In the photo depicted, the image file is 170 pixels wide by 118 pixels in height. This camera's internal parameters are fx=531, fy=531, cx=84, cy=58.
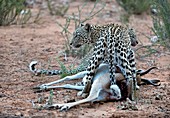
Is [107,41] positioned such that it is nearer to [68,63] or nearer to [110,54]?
[110,54]

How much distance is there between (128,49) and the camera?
281 inches

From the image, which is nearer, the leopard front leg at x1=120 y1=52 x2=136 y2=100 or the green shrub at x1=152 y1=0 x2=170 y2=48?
the leopard front leg at x1=120 y1=52 x2=136 y2=100

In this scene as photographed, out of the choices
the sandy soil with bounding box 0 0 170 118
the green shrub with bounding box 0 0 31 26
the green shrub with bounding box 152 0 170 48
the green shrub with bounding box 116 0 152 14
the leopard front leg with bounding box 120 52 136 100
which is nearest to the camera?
the sandy soil with bounding box 0 0 170 118

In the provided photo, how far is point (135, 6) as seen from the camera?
13.4 metres

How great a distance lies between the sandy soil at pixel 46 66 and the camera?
A: 631cm

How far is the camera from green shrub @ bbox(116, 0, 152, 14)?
43.7ft

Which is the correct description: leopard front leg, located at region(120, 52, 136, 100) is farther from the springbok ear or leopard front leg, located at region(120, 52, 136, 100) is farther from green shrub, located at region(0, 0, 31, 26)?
green shrub, located at region(0, 0, 31, 26)

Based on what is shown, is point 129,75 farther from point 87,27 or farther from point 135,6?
point 135,6

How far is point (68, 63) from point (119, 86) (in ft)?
7.75

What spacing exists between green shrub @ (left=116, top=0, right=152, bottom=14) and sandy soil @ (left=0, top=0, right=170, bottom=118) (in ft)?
0.54

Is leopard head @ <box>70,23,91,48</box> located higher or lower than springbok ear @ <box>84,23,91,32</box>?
lower

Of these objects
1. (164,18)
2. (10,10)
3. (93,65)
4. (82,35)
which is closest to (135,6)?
(10,10)

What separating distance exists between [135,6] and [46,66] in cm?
516

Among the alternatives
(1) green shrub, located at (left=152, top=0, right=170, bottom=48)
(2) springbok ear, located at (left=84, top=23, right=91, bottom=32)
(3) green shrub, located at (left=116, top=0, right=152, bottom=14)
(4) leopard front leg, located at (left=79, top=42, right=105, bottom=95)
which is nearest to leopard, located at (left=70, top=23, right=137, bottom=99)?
(4) leopard front leg, located at (left=79, top=42, right=105, bottom=95)
